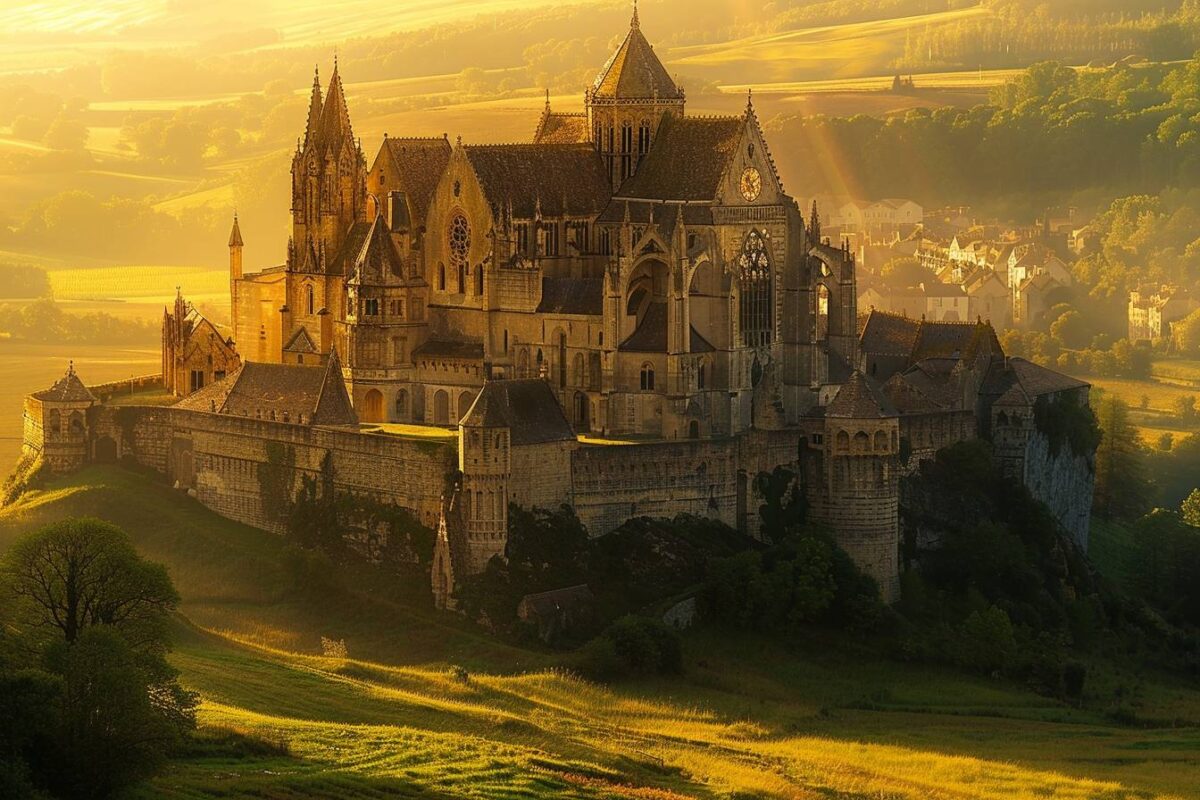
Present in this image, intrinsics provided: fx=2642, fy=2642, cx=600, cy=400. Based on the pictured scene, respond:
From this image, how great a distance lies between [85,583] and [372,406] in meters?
30.6

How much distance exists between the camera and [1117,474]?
114 metres

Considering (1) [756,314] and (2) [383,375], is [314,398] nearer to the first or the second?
(2) [383,375]

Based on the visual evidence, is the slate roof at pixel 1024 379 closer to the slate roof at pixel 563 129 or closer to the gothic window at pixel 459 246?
the slate roof at pixel 563 129

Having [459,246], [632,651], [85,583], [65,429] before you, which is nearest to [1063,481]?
[459,246]

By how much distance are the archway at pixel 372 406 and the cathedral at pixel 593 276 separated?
0.08m

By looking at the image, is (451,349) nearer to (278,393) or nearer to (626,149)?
(278,393)

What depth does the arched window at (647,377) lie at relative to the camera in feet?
292

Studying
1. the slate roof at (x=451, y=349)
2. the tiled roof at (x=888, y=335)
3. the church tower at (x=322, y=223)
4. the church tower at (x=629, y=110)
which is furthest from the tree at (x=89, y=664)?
the tiled roof at (x=888, y=335)

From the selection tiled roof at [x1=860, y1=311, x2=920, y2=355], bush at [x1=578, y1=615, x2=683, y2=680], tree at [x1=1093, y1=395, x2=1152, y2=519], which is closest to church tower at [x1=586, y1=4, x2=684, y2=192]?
tiled roof at [x1=860, y1=311, x2=920, y2=355]

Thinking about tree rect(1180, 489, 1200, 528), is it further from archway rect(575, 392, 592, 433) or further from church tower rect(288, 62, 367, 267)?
church tower rect(288, 62, 367, 267)

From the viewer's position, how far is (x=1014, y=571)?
91.1 m

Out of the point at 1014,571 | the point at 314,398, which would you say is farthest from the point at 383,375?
the point at 1014,571

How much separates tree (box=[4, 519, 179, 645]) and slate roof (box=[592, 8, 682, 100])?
36.4 metres

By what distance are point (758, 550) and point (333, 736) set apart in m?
24.4
